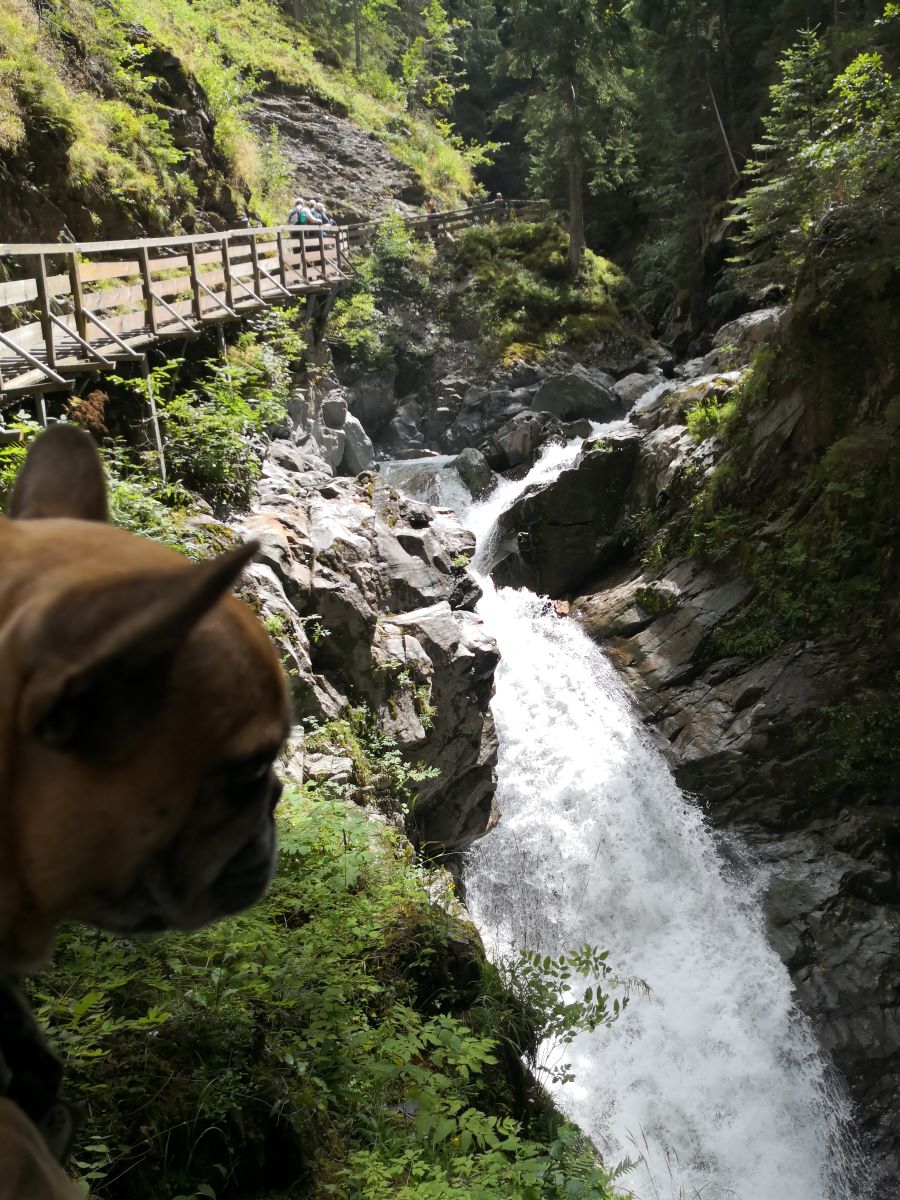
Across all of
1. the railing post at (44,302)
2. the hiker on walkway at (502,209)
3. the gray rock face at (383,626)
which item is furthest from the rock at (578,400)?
the railing post at (44,302)

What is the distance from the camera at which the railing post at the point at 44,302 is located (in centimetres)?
736

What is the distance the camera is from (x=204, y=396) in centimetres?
1138

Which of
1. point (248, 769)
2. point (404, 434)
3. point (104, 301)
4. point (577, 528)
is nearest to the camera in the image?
point (248, 769)

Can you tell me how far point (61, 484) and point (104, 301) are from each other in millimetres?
8711

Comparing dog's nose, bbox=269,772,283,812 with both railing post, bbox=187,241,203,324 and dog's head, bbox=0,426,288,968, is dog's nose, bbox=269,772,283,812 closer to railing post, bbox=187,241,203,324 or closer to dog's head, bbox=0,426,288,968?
dog's head, bbox=0,426,288,968

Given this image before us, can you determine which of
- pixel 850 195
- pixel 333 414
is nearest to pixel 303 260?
pixel 333 414

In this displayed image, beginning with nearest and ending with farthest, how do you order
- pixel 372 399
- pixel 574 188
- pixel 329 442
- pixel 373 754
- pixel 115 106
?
pixel 373 754, pixel 115 106, pixel 329 442, pixel 372 399, pixel 574 188

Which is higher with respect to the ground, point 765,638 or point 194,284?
point 194,284

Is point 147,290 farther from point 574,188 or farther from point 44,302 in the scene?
point 574,188

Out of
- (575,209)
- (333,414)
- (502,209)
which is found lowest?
(333,414)

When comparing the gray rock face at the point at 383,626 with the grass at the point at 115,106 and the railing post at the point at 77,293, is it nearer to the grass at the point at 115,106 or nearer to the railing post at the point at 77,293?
the railing post at the point at 77,293

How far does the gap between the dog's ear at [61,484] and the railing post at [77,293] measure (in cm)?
778

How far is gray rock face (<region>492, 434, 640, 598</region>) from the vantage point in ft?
52.4

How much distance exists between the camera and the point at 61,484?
1.23 m
